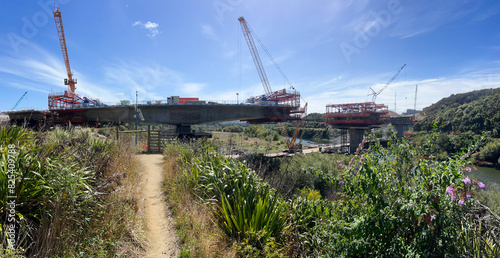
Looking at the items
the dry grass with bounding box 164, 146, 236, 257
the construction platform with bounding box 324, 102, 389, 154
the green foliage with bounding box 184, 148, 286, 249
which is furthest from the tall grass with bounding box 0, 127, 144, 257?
Answer: the construction platform with bounding box 324, 102, 389, 154

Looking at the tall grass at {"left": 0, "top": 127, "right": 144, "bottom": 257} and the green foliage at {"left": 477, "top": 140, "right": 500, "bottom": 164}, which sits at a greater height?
the tall grass at {"left": 0, "top": 127, "right": 144, "bottom": 257}

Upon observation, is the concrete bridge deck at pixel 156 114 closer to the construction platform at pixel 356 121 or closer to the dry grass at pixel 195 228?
the dry grass at pixel 195 228

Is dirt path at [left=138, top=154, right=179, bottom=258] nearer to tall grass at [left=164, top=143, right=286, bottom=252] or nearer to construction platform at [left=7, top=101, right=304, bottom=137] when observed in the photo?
tall grass at [left=164, top=143, right=286, bottom=252]

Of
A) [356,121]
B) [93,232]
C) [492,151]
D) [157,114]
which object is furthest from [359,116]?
[93,232]

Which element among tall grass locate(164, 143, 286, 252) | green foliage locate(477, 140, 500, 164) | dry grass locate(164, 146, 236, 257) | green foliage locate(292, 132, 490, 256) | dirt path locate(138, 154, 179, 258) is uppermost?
green foliage locate(292, 132, 490, 256)

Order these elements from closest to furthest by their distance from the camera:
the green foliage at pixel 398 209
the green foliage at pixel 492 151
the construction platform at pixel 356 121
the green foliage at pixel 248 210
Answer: the green foliage at pixel 398 209 → the green foliage at pixel 248 210 → the green foliage at pixel 492 151 → the construction platform at pixel 356 121

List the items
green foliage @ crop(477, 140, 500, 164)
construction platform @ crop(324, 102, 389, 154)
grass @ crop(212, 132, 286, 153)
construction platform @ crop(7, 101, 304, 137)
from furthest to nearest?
construction platform @ crop(324, 102, 389, 154)
green foliage @ crop(477, 140, 500, 164)
construction platform @ crop(7, 101, 304, 137)
grass @ crop(212, 132, 286, 153)

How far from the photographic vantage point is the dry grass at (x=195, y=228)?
3.43 meters

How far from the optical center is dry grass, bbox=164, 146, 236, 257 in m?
3.43

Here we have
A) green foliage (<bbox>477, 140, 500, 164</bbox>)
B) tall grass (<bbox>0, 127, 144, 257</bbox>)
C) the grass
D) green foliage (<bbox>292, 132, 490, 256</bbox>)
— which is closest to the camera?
green foliage (<bbox>292, 132, 490, 256</bbox>)

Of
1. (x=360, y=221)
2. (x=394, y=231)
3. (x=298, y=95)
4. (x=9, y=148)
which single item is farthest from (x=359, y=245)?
(x=298, y=95)

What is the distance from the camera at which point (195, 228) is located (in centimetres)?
407

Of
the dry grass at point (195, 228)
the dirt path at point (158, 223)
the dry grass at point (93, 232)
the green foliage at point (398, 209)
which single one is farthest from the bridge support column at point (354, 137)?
the dry grass at point (93, 232)

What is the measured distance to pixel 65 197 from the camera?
2895 millimetres
